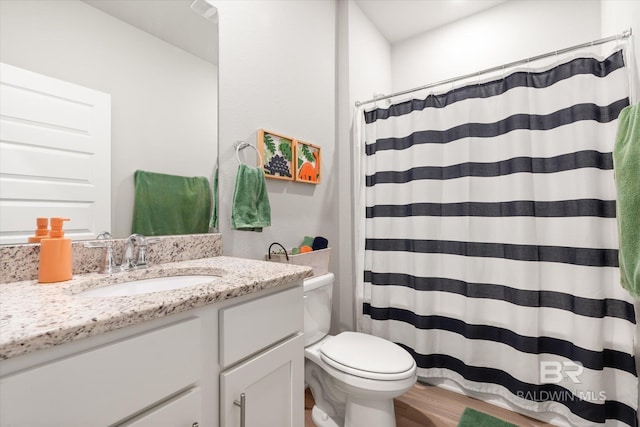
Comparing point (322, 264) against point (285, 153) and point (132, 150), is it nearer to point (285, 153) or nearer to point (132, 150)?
point (285, 153)

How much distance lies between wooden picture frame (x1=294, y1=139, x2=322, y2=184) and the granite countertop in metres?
0.88

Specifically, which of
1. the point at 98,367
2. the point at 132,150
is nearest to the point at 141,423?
the point at 98,367

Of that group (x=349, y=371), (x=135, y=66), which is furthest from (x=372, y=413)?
(x=135, y=66)

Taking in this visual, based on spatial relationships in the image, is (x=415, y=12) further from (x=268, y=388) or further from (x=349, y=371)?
(x=268, y=388)

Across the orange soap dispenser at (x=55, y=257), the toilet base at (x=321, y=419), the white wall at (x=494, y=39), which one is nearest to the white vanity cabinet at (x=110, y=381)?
the orange soap dispenser at (x=55, y=257)

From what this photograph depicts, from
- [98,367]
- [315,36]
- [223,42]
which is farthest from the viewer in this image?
[315,36]

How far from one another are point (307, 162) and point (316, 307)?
88 centimetres

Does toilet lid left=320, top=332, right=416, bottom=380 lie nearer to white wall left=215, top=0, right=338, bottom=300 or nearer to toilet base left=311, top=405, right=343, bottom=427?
toilet base left=311, top=405, right=343, bottom=427

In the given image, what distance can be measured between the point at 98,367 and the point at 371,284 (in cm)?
159

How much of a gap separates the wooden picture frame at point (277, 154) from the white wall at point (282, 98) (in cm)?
4

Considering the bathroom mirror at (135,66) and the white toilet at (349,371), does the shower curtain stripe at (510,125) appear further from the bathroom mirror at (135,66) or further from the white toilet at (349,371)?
the bathroom mirror at (135,66)

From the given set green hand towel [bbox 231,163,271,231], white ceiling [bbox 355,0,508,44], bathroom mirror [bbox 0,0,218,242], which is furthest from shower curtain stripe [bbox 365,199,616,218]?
white ceiling [bbox 355,0,508,44]

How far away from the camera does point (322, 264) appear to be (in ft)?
5.19

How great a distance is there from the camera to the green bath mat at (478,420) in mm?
1412
